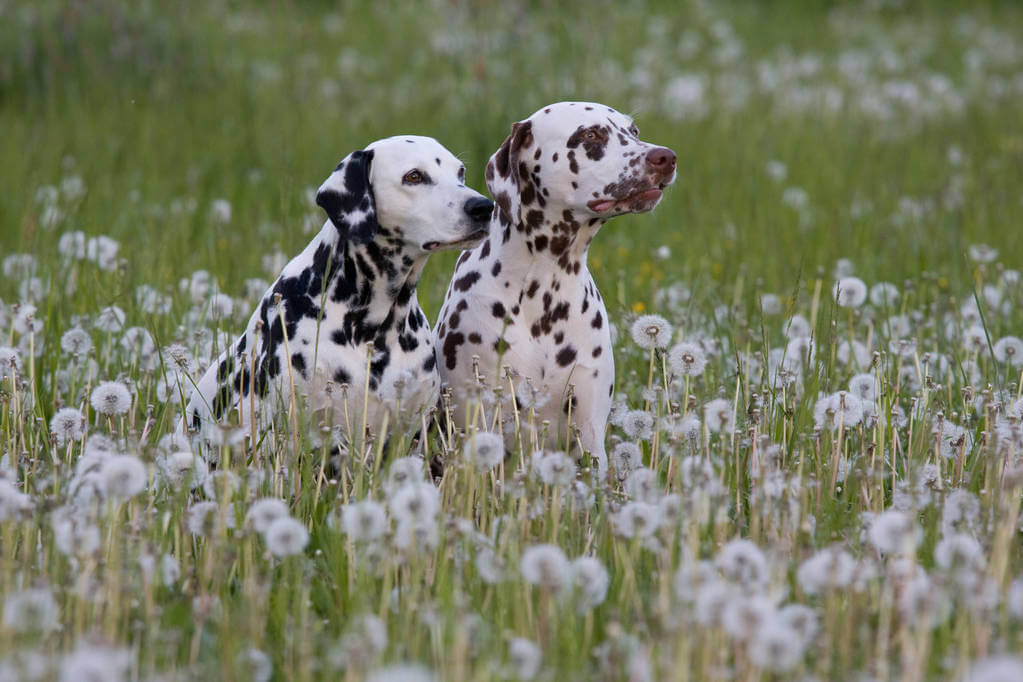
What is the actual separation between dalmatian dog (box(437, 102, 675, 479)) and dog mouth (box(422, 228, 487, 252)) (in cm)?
40

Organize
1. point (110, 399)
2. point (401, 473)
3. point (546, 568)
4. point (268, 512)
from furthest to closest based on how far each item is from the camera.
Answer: point (110, 399) → point (401, 473) → point (268, 512) → point (546, 568)

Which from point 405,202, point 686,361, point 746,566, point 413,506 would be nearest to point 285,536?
point 413,506

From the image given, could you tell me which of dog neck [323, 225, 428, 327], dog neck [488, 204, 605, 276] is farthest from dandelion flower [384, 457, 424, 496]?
dog neck [488, 204, 605, 276]

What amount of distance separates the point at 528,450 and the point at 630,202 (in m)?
1.01

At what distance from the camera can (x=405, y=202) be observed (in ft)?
15.2

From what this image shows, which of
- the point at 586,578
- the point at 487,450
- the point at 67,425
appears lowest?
the point at 586,578

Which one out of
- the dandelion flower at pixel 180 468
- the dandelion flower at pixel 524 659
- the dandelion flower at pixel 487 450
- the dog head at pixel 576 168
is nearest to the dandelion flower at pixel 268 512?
the dandelion flower at pixel 180 468

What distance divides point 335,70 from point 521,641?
38.0 feet

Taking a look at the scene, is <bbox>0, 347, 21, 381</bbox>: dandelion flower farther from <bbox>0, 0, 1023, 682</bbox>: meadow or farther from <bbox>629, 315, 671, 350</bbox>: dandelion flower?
<bbox>629, 315, 671, 350</bbox>: dandelion flower

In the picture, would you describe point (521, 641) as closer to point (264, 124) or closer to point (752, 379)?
point (752, 379)

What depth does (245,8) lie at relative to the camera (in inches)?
649

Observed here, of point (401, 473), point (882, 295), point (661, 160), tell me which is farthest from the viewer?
point (882, 295)

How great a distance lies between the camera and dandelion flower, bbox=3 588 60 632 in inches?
103

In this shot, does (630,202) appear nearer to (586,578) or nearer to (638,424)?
(638,424)
